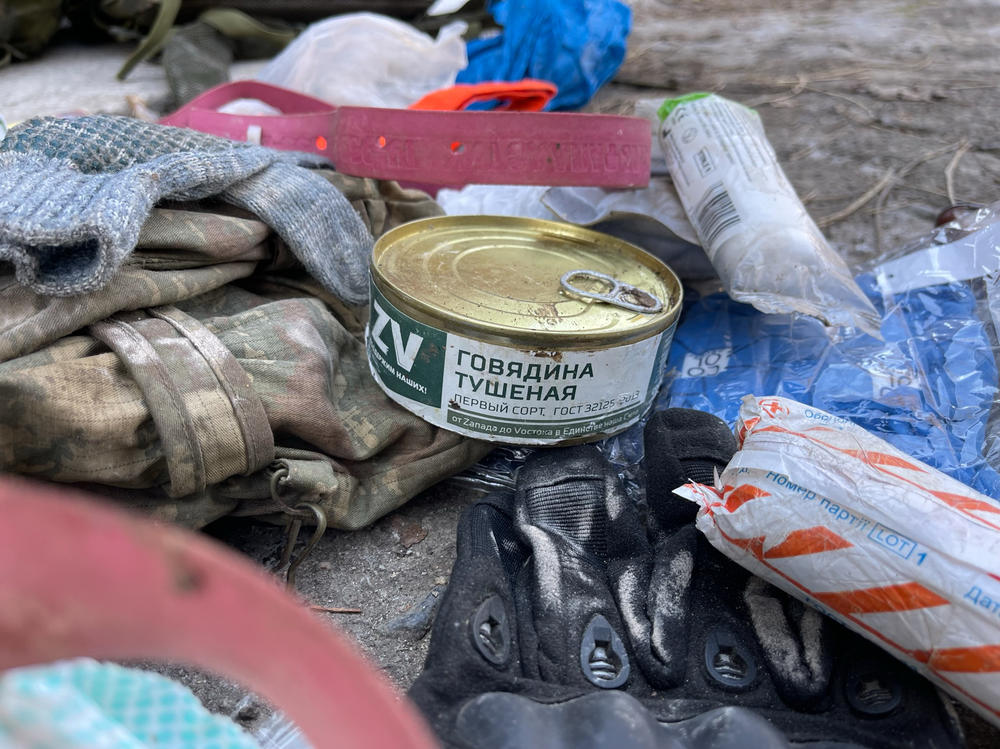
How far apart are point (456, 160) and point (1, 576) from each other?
126cm

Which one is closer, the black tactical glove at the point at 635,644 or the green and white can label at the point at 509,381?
the black tactical glove at the point at 635,644

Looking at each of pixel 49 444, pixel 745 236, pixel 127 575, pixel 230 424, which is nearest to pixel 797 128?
pixel 745 236

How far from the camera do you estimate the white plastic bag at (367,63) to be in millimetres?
2316

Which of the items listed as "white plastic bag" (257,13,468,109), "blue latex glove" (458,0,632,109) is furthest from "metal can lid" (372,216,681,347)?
"blue latex glove" (458,0,632,109)

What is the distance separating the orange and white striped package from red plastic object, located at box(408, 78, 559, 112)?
133 centimetres

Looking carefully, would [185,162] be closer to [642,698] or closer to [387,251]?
[387,251]

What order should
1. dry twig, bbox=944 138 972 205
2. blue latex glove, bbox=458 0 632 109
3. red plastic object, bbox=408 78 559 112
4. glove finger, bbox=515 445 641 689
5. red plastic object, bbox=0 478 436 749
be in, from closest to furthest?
red plastic object, bbox=0 478 436 749, glove finger, bbox=515 445 641 689, red plastic object, bbox=408 78 559 112, dry twig, bbox=944 138 972 205, blue latex glove, bbox=458 0 632 109

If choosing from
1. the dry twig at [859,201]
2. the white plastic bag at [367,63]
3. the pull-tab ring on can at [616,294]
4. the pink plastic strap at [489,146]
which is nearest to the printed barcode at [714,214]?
the pink plastic strap at [489,146]

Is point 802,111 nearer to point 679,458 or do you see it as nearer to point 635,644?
point 679,458

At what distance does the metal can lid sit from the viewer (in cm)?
122

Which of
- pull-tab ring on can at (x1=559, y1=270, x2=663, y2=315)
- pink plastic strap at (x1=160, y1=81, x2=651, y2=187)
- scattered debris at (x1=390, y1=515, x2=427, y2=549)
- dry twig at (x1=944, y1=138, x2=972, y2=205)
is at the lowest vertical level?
scattered debris at (x1=390, y1=515, x2=427, y2=549)

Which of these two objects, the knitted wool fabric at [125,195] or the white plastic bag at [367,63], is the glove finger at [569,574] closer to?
the knitted wool fabric at [125,195]

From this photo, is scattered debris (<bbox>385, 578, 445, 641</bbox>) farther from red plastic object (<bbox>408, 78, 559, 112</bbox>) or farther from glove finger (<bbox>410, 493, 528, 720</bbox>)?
red plastic object (<bbox>408, 78, 559, 112</bbox>)

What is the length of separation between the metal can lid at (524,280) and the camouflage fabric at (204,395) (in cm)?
19
